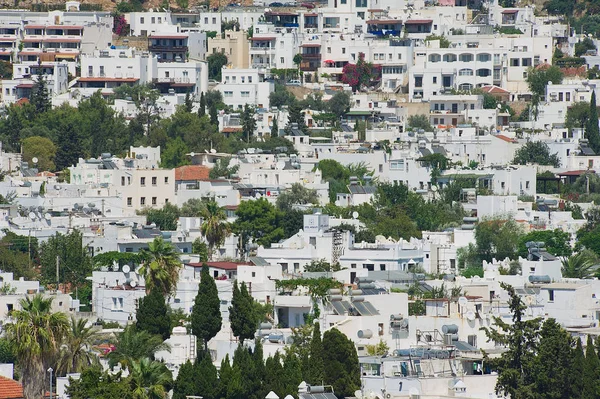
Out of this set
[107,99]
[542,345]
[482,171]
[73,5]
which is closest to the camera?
[542,345]

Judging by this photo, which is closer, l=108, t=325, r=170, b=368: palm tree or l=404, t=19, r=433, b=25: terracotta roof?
l=108, t=325, r=170, b=368: palm tree

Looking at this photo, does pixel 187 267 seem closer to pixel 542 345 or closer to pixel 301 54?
pixel 542 345

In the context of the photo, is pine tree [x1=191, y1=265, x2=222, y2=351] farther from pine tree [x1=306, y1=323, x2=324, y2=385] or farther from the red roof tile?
the red roof tile

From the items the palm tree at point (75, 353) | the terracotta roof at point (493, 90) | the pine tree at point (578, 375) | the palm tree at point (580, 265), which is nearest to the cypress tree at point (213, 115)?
the terracotta roof at point (493, 90)

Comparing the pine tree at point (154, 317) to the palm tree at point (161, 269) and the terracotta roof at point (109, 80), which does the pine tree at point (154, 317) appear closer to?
the palm tree at point (161, 269)

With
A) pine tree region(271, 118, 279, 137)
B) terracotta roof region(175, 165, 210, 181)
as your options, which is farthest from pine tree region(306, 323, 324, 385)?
pine tree region(271, 118, 279, 137)

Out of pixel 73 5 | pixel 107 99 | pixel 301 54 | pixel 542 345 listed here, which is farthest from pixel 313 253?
pixel 73 5

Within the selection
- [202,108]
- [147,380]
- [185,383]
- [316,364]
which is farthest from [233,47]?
[147,380]
